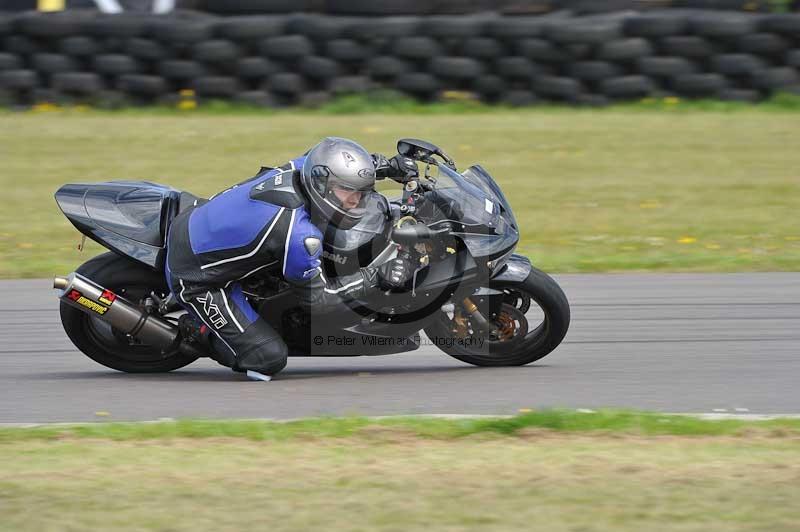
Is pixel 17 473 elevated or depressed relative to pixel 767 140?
depressed

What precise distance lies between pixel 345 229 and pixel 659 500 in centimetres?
232

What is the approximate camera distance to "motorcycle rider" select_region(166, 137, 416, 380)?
5.67m

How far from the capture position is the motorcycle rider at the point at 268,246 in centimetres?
567

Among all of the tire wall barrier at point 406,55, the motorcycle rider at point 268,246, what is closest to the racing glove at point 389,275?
the motorcycle rider at point 268,246

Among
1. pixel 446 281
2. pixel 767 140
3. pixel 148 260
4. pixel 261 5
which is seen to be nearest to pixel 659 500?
pixel 446 281

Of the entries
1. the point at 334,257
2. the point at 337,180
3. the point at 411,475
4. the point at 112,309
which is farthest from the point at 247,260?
the point at 411,475

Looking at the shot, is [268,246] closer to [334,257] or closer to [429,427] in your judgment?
[334,257]

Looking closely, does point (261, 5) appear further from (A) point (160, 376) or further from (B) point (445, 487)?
(B) point (445, 487)

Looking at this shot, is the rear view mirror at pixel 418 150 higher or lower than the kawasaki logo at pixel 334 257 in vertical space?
higher

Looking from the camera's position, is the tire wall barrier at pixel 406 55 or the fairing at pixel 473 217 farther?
the tire wall barrier at pixel 406 55

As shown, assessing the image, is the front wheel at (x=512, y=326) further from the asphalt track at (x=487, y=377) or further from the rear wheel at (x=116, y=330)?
the rear wheel at (x=116, y=330)

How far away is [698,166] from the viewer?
12.5 m

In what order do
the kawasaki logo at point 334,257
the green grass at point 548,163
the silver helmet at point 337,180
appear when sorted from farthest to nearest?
the green grass at point 548,163 < the kawasaki logo at point 334,257 < the silver helmet at point 337,180

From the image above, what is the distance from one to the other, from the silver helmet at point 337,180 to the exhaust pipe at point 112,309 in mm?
1050
